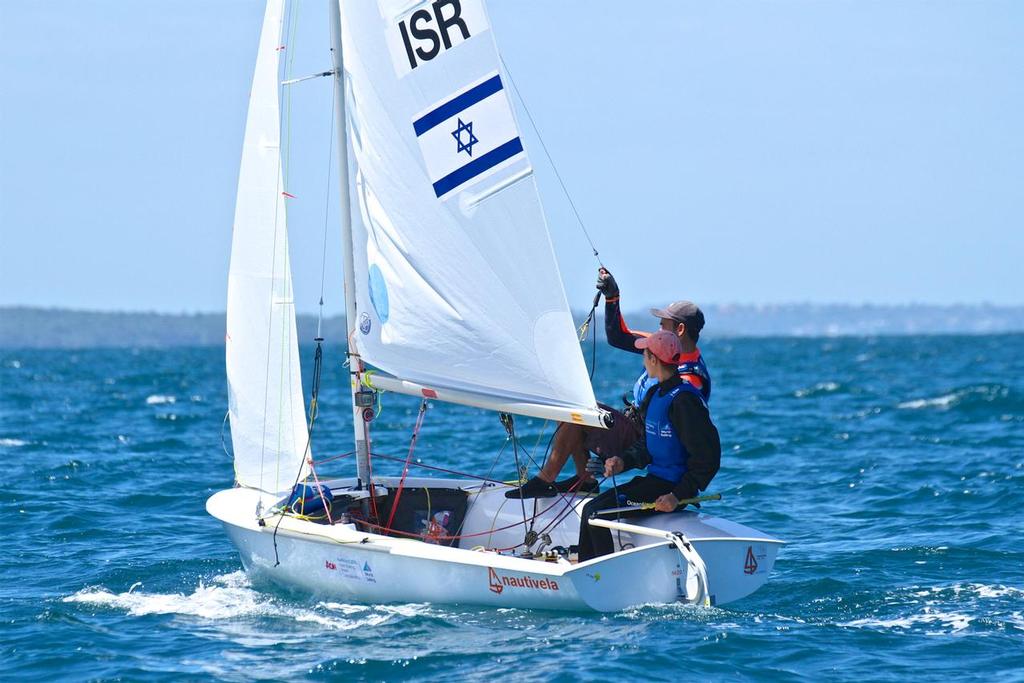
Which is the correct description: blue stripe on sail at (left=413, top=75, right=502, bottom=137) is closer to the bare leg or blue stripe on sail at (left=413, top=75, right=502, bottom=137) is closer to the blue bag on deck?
the bare leg

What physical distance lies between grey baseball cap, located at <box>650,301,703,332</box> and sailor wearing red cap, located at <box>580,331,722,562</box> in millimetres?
341

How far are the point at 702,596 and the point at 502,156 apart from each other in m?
3.03

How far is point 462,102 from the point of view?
8633mm

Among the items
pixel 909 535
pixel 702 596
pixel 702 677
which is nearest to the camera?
pixel 702 677

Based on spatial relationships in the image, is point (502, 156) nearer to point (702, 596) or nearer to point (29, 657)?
point (702, 596)

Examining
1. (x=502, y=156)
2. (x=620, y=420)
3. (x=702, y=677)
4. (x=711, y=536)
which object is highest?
(x=502, y=156)

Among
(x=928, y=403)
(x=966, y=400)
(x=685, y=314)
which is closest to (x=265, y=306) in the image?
(x=685, y=314)

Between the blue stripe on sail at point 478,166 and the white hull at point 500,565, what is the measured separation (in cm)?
231

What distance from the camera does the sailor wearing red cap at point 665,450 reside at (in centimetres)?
Answer: 826

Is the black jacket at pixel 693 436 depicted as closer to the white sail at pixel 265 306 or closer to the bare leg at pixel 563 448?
the bare leg at pixel 563 448

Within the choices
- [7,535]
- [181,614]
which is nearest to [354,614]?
[181,614]

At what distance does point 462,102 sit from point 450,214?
2.38 ft

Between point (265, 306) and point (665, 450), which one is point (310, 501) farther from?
point (665, 450)

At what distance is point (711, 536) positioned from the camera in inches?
322
